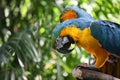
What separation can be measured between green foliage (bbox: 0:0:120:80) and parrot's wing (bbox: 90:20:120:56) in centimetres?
64

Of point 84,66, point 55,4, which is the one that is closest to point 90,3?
point 55,4

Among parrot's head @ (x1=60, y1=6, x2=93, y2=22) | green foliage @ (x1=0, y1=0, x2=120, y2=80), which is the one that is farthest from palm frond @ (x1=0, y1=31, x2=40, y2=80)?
parrot's head @ (x1=60, y1=6, x2=93, y2=22)

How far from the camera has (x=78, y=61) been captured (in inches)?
58.2

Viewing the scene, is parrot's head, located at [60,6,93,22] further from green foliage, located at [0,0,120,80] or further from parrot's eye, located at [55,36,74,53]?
green foliage, located at [0,0,120,80]

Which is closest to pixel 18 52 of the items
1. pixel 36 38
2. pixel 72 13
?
pixel 36 38

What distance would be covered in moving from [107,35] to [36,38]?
0.76 m

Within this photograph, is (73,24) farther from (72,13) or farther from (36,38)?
(36,38)

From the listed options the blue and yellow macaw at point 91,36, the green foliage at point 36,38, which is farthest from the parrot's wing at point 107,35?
the green foliage at point 36,38

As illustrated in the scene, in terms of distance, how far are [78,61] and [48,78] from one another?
0.17m

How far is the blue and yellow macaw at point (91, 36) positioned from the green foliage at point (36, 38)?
62 cm

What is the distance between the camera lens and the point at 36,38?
1489mm

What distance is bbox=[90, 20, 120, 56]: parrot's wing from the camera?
29.8 inches

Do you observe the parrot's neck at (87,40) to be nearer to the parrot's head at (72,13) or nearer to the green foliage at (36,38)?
the parrot's head at (72,13)

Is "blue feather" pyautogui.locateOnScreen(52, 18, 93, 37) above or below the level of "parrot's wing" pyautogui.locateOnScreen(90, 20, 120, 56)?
above
